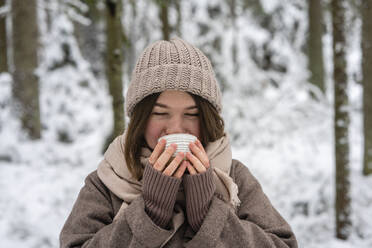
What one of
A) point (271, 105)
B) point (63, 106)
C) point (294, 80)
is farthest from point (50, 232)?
point (63, 106)

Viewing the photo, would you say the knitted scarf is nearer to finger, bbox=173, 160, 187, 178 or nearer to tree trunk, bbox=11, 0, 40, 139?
finger, bbox=173, 160, 187, 178

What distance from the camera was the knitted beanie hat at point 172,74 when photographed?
142 centimetres

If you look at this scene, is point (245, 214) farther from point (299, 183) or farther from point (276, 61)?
point (276, 61)

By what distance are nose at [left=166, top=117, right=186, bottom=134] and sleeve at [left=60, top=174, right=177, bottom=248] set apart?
0.33 meters

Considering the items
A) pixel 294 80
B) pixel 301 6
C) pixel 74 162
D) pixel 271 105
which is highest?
pixel 301 6

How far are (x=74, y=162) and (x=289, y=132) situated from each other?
4.14 metres

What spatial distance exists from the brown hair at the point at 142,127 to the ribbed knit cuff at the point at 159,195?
208mm

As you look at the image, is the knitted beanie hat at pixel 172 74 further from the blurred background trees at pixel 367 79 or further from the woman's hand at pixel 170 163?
the blurred background trees at pixel 367 79

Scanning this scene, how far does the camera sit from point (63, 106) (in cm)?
895

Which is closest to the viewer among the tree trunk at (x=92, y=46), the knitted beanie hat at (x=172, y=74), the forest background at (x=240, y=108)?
the knitted beanie hat at (x=172, y=74)

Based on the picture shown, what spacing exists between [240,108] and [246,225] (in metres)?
4.91

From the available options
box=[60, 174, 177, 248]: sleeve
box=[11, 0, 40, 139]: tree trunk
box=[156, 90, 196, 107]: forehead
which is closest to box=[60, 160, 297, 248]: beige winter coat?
box=[60, 174, 177, 248]: sleeve

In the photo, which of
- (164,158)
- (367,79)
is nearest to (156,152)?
(164,158)

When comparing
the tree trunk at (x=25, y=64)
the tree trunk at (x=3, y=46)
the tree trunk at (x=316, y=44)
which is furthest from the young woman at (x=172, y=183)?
the tree trunk at (x=3, y=46)
